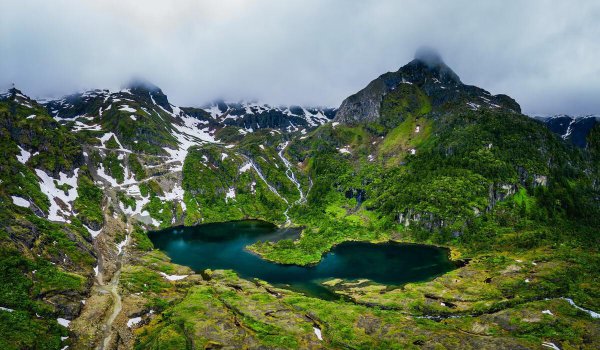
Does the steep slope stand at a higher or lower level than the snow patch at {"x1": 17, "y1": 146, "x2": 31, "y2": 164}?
lower

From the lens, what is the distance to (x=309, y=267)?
125062mm

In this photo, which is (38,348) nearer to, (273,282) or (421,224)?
(273,282)

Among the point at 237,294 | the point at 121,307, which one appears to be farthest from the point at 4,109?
the point at 237,294

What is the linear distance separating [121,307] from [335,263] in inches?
2874

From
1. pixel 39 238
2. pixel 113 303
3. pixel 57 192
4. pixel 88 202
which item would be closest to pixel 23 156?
pixel 57 192

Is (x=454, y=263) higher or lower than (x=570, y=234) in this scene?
lower

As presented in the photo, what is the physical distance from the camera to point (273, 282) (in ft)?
359

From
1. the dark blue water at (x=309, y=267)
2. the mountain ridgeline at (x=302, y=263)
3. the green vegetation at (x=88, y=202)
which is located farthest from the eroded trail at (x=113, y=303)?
the dark blue water at (x=309, y=267)

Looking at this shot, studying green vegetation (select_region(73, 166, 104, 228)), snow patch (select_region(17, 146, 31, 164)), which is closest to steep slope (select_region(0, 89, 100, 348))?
snow patch (select_region(17, 146, 31, 164))

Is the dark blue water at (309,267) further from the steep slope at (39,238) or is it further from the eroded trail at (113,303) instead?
the steep slope at (39,238)

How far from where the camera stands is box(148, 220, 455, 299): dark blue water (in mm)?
113375

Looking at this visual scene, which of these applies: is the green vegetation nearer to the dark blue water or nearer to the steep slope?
the steep slope

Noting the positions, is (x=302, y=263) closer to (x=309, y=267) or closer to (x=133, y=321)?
(x=309, y=267)

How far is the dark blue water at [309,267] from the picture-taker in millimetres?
113375
